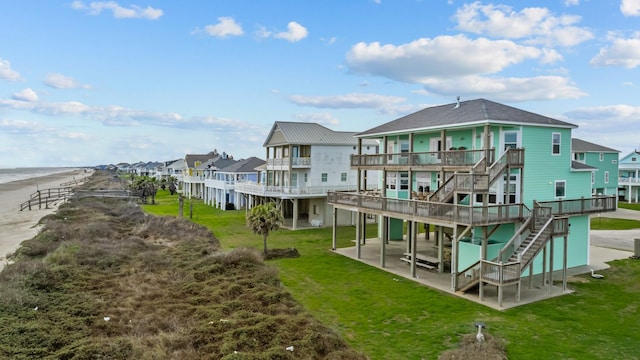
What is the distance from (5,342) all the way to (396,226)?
80.4 feet

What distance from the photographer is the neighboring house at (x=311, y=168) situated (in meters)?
38.2

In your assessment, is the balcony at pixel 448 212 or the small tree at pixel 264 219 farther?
the small tree at pixel 264 219

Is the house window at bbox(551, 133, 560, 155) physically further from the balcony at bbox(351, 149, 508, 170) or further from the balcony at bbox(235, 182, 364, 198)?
the balcony at bbox(235, 182, 364, 198)

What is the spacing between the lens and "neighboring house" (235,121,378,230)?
1503 inches

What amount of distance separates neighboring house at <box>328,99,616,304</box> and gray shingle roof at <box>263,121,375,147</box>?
14387 millimetres

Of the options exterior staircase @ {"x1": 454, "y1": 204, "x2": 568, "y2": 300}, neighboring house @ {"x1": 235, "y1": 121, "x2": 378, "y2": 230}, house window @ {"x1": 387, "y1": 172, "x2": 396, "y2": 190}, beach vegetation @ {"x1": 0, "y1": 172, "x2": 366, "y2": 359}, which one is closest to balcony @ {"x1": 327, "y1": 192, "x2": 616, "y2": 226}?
exterior staircase @ {"x1": 454, "y1": 204, "x2": 568, "y2": 300}

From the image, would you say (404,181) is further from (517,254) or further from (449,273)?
(517,254)

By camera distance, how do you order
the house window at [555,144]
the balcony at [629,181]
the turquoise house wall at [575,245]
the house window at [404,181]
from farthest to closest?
the balcony at [629,181], the house window at [404,181], the turquoise house wall at [575,245], the house window at [555,144]

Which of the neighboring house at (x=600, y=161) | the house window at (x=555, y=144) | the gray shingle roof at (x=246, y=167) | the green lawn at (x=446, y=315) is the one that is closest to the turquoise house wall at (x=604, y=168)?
the neighboring house at (x=600, y=161)

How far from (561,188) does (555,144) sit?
2446mm

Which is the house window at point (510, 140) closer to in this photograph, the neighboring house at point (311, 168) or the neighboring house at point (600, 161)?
the neighboring house at point (311, 168)

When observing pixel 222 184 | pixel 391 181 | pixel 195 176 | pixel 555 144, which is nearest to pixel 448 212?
pixel 555 144

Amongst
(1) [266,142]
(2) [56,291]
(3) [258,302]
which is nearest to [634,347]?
(3) [258,302]

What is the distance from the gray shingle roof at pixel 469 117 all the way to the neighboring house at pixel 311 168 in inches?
483
